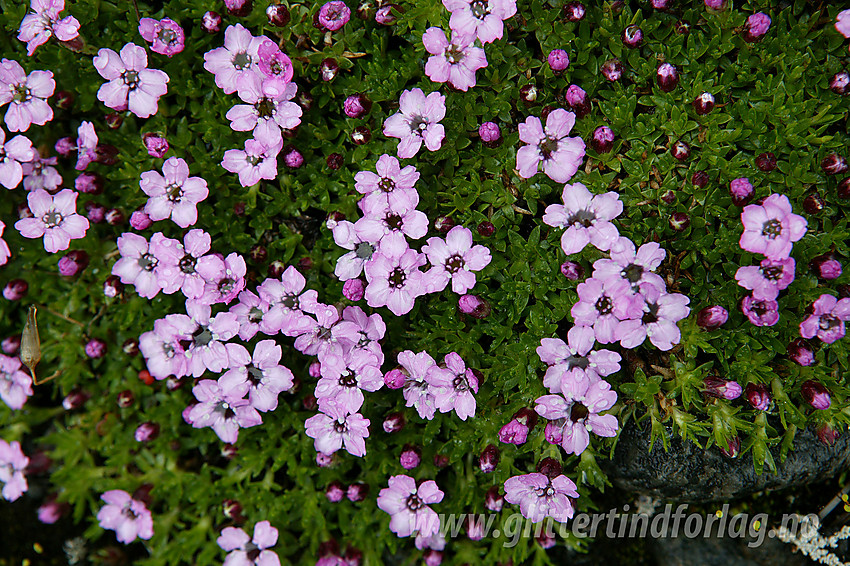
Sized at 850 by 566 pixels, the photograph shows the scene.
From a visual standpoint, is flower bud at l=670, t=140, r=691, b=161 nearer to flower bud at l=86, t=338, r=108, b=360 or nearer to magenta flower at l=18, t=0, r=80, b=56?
magenta flower at l=18, t=0, r=80, b=56

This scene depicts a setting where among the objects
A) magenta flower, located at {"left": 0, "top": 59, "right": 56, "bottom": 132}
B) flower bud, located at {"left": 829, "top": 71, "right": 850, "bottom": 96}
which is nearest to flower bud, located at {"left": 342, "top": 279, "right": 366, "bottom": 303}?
magenta flower, located at {"left": 0, "top": 59, "right": 56, "bottom": 132}

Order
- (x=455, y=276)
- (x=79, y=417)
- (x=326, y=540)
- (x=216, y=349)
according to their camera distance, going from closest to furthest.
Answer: (x=455, y=276) < (x=216, y=349) < (x=326, y=540) < (x=79, y=417)

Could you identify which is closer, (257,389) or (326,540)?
(257,389)

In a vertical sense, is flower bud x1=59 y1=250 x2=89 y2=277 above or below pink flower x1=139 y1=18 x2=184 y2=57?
below

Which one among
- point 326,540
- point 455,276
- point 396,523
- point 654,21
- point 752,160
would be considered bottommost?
point 326,540

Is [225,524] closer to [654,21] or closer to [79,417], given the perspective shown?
[79,417]

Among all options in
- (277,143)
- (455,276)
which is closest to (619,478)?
(455,276)
